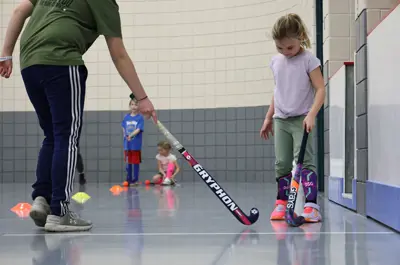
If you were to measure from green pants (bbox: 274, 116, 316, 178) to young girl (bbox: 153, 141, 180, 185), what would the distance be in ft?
17.6

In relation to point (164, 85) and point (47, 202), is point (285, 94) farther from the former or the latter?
point (164, 85)

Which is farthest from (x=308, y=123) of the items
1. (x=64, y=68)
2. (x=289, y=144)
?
(x=64, y=68)

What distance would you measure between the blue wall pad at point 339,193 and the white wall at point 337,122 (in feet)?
0.15

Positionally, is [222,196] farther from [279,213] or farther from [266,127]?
[266,127]

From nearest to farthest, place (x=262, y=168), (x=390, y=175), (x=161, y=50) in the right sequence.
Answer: (x=390, y=175) < (x=262, y=168) < (x=161, y=50)

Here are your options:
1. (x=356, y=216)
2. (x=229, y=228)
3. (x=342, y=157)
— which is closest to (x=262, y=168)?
(x=342, y=157)

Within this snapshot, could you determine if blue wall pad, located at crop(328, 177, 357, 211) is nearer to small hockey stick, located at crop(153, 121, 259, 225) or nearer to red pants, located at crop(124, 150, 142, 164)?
small hockey stick, located at crop(153, 121, 259, 225)

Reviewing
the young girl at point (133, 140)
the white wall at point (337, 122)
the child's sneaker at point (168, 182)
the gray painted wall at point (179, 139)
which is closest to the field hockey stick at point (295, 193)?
the white wall at point (337, 122)

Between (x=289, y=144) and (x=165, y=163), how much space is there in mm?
5678

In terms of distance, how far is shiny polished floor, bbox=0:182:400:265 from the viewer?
7.17 feet

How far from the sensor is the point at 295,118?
353 centimetres

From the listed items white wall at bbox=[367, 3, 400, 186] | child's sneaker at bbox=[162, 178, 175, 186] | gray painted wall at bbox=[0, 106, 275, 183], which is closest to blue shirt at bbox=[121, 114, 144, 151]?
child's sneaker at bbox=[162, 178, 175, 186]

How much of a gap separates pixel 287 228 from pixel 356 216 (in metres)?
0.75

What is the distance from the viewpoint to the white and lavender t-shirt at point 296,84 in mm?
3479
